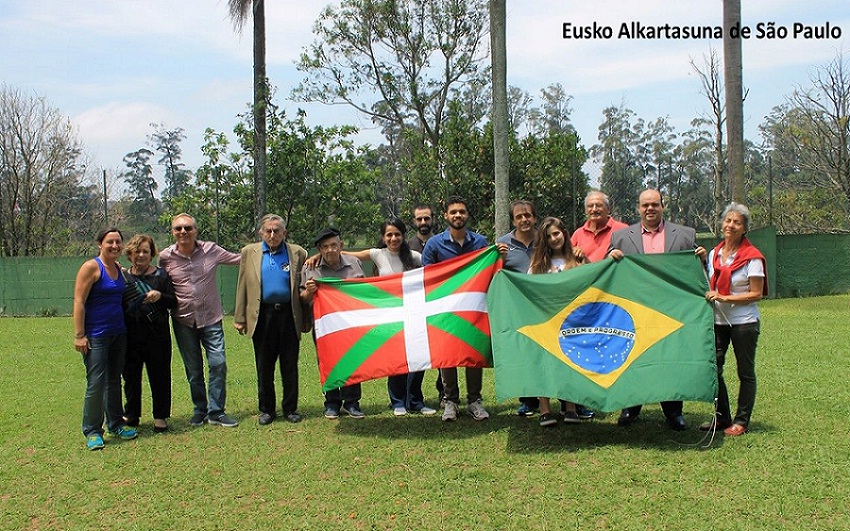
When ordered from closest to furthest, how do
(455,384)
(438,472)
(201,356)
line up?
(438,472), (455,384), (201,356)

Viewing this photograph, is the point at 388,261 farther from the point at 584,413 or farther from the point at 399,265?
the point at 584,413

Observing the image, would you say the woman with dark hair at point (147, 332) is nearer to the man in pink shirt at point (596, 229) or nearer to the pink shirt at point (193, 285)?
the pink shirt at point (193, 285)

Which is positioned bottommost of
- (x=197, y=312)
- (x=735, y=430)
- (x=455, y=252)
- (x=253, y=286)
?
(x=735, y=430)

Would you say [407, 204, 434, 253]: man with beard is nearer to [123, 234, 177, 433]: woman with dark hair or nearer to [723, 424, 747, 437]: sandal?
[123, 234, 177, 433]: woman with dark hair

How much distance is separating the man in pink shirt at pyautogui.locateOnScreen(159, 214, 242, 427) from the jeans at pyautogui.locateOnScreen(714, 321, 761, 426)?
3.68 meters

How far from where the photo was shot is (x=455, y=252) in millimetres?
6254

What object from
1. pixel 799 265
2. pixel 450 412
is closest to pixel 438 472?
pixel 450 412

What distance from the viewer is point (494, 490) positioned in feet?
14.9

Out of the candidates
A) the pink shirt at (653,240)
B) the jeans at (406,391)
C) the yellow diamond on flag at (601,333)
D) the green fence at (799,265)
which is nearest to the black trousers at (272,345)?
the jeans at (406,391)

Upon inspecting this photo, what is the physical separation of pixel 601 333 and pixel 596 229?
0.93 m

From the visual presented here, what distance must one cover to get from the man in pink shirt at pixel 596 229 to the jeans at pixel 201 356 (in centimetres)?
292

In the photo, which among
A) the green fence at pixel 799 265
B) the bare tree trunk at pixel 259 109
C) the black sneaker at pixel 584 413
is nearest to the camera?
the black sneaker at pixel 584 413

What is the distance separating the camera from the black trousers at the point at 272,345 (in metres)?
6.31

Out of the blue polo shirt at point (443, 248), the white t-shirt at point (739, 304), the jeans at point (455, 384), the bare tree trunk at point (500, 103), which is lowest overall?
the jeans at point (455, 384)
